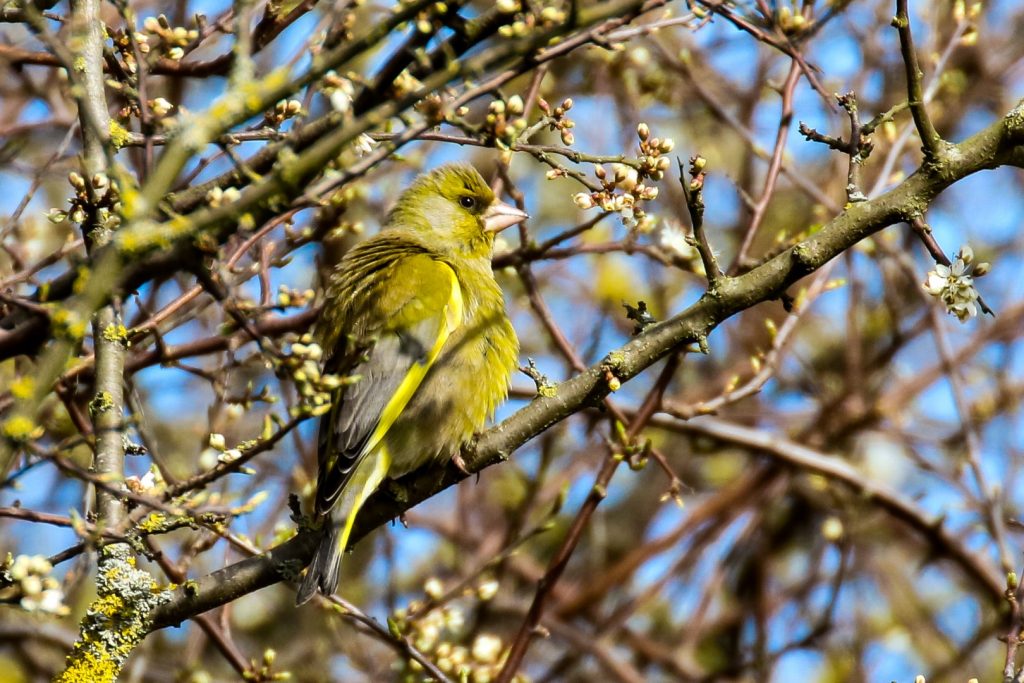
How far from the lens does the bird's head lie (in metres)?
5.43

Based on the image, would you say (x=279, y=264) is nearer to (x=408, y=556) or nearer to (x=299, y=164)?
(x=299, y=164)

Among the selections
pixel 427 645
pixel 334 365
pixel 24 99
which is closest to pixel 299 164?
pixel 334 365

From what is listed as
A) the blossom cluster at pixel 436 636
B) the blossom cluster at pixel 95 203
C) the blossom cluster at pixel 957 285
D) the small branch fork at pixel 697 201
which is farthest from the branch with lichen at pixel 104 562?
the blossom cluster at pixel 957 285

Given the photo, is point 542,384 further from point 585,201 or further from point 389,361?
point 389,361

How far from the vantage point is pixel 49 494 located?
21.1 ft

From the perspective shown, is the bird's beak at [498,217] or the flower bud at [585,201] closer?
the flower bud at [585,201]

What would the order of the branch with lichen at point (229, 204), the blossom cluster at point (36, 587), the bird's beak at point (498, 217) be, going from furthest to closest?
the bird's beak at point (498, 217) < the blossom cluster at point (36, 587) < the branch with lichen at point (229, 204)

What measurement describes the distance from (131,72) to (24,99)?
115 inches

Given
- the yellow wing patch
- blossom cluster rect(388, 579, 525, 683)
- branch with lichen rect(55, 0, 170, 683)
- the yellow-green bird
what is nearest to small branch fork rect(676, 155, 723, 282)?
the yellow-green bird

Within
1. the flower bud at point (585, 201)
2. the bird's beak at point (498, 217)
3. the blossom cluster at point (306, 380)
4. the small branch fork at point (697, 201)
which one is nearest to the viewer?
the blossom cluster at point (306, 380)

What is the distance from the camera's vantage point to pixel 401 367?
4527mm

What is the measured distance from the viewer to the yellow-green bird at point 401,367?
4.27m

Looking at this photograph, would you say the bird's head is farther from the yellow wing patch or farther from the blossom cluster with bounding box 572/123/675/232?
the blossom cluster with bounding box 572/123/675/232

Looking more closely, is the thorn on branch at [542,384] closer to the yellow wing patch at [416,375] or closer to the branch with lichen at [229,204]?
the yellow wing patch at [416,375]
